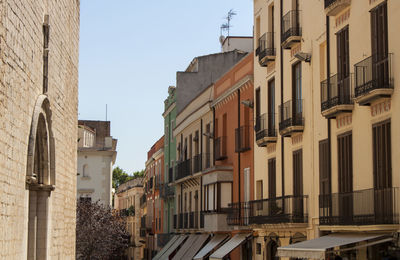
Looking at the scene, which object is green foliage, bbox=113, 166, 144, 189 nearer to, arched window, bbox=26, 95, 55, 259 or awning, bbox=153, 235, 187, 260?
awning, bbox=153, 235, 187, 260

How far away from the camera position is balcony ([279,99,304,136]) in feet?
71.7

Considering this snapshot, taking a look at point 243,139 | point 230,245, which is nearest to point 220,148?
point 243,139

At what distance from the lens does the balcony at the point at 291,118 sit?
71.7 feet

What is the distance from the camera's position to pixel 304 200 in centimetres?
2148

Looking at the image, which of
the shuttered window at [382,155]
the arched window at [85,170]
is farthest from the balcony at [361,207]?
the arched window at [85,170]

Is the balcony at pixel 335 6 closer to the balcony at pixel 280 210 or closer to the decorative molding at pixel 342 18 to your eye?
the decorative molding at pixel 342 18

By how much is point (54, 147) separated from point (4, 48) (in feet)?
17.8

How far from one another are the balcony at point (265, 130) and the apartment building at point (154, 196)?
24.3 metres

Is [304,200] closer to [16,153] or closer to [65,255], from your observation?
[65,255]

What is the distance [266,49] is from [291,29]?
2.33m

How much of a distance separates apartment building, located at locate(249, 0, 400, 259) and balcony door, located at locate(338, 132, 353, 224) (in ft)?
0.09

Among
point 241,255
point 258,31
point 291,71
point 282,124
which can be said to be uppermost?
point 258,31

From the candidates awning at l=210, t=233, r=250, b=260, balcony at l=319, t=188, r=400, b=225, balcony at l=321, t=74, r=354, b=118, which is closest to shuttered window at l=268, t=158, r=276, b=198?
awning at l=210, t=233, r=250, b=260

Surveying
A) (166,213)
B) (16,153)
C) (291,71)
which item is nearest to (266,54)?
(291,71)
